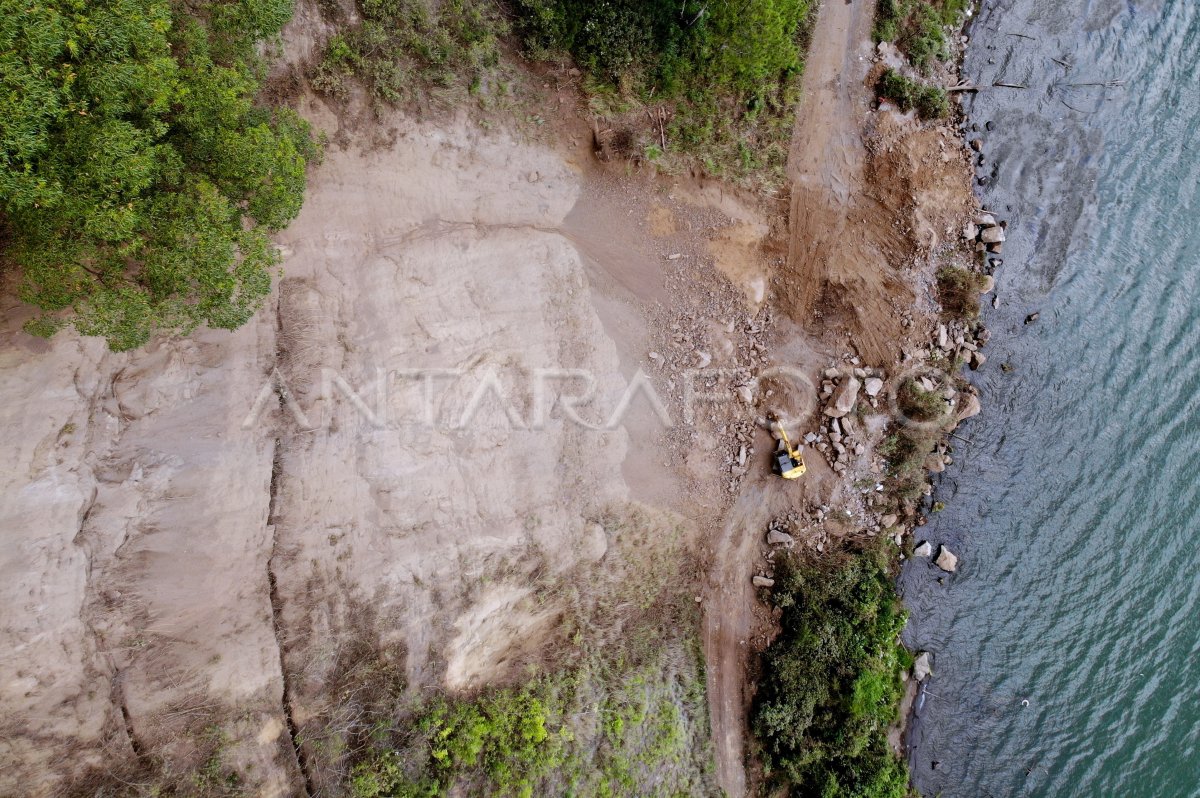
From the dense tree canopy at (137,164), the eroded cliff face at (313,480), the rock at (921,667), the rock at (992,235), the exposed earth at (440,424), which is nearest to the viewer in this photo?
the dense tree canopy at (137,164)

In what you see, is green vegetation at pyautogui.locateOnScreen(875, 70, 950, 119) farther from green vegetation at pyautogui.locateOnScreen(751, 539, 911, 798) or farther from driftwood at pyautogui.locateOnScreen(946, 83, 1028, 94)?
green vegetation at pyautogui.locateOnScreen(751, 539, 911, 798)

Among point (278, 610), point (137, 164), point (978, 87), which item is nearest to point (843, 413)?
point (978, 87)

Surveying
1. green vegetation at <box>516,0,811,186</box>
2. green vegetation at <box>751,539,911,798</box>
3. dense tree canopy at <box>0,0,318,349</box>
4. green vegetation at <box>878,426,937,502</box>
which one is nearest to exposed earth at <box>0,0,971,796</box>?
green vegetation at <box>751,539,911,798</box>

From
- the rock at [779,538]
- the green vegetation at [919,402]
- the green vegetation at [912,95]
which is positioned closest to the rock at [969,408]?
the green vegetation at [919,402]

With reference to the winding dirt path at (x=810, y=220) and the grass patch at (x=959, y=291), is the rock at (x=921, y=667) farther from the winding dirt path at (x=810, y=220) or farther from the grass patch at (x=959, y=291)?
the grass patch at (x=959, y=291)

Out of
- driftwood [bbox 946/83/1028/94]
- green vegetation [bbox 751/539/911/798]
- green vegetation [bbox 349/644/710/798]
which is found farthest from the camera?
driftwood [bbox 946/83/1028/94]
